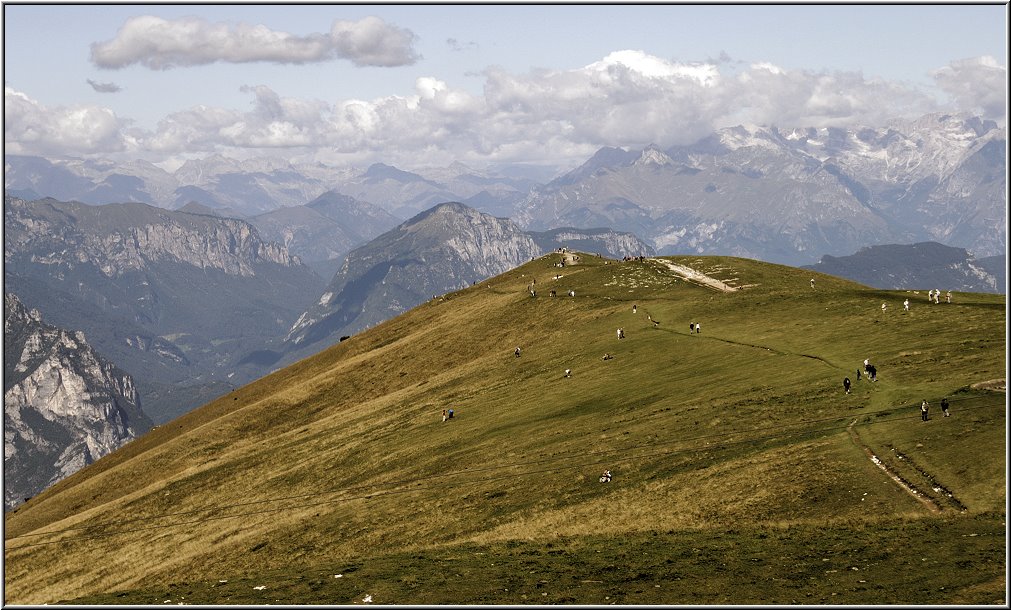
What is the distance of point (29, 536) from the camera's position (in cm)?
13262

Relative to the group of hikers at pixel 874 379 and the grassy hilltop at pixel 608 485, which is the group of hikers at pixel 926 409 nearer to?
the group of hikers at pixel 874 379

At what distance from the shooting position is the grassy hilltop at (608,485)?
66938 mm

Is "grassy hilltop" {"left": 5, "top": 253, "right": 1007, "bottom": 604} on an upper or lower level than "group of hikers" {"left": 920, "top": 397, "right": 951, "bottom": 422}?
lower

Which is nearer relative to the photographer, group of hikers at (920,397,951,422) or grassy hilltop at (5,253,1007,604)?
grassy hilltop at (5,253,1007,604)

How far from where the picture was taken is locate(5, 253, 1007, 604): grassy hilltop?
66.9m

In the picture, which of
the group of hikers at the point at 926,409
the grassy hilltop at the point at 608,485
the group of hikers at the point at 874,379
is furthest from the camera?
the group of hikers at the point at 874,379

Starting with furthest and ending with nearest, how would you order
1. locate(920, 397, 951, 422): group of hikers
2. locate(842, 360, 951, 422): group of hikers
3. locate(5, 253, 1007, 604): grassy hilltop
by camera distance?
locate(842, 360, 951, 422): group of hikers
locate(920, 397, 951, 422): group of hikers
locate(5, 253, 1007, 604): grassy hilltop

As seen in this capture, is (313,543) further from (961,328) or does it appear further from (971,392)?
(961,328)

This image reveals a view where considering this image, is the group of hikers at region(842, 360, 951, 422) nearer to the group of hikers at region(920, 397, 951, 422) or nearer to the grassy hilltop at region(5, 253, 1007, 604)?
the group of hikers at region(920, 397, 951, 422)

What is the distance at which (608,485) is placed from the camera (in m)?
89.9

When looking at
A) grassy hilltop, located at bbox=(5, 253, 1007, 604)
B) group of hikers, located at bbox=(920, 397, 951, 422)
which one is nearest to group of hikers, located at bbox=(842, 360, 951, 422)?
group of hikers, located at bbox=(920, 397, 951, 422)

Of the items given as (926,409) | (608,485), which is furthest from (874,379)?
(608,485)

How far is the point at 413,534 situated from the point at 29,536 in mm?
74700

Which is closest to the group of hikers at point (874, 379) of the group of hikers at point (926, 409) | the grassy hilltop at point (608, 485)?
the group of hikers at point (926, 409)
